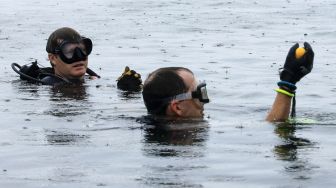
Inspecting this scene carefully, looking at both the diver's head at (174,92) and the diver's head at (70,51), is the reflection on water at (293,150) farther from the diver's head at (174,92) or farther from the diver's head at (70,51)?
the diver's head at (70,51)

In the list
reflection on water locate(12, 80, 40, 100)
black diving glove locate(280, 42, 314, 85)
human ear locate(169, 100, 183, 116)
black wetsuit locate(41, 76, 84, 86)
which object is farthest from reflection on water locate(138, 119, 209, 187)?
black wetsuit locate(41, 76, 84, 86)

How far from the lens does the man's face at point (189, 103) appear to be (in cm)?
920

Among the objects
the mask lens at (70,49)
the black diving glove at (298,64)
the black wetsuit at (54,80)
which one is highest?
the black diving glove at (298,64)

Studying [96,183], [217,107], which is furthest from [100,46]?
[96,183]

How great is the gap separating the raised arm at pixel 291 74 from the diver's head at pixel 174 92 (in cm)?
74

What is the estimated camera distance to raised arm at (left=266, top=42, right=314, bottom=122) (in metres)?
8.60

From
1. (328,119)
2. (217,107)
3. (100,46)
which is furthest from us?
(100,46)

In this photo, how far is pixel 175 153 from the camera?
7957 mm

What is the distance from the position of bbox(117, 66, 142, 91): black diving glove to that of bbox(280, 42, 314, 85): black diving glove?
382cm

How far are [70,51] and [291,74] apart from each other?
4716 mm

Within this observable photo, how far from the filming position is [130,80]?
1238 centimetres

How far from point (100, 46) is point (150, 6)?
333 inches

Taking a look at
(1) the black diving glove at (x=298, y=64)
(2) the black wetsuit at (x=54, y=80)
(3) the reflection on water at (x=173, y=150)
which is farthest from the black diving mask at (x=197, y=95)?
(2) the black wetsuit at (x=54, y=80)

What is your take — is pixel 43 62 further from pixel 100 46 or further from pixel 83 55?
pixel 83 55
